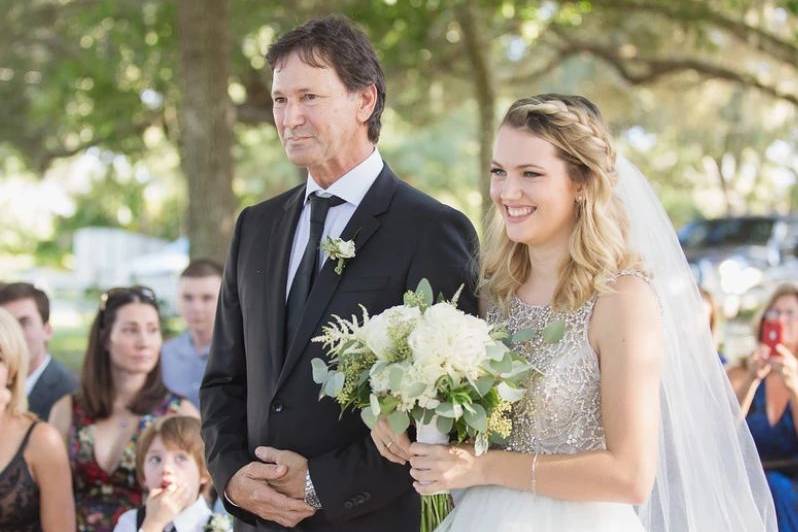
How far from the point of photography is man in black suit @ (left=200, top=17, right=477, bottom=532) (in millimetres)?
3082

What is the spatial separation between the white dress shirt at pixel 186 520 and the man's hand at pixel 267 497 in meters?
1.22

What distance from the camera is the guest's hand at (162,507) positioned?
416 cm

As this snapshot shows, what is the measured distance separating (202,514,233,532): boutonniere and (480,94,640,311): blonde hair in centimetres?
192

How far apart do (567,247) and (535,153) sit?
0.29 m

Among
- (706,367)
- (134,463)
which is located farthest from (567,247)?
(134,463)

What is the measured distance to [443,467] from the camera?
2781mm

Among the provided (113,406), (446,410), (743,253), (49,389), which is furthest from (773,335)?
(743,253)

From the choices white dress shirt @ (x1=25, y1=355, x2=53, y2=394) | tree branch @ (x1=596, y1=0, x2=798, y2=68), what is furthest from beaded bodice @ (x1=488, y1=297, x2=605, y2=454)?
tree branch @ (x1=596, y1=0, x2=798, y2=68)

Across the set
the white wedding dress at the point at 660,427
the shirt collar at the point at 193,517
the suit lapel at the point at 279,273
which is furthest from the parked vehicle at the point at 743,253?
the suit lapel at the point at 279,273

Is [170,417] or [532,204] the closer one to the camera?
[532,204]

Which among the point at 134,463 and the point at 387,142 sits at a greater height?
the point at 387,142

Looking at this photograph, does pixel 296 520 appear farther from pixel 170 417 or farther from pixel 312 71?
pixel 170 417

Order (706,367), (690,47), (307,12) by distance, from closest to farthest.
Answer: (706,367) < (307,12) < (690,47)

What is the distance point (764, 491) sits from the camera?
349 centimetres
